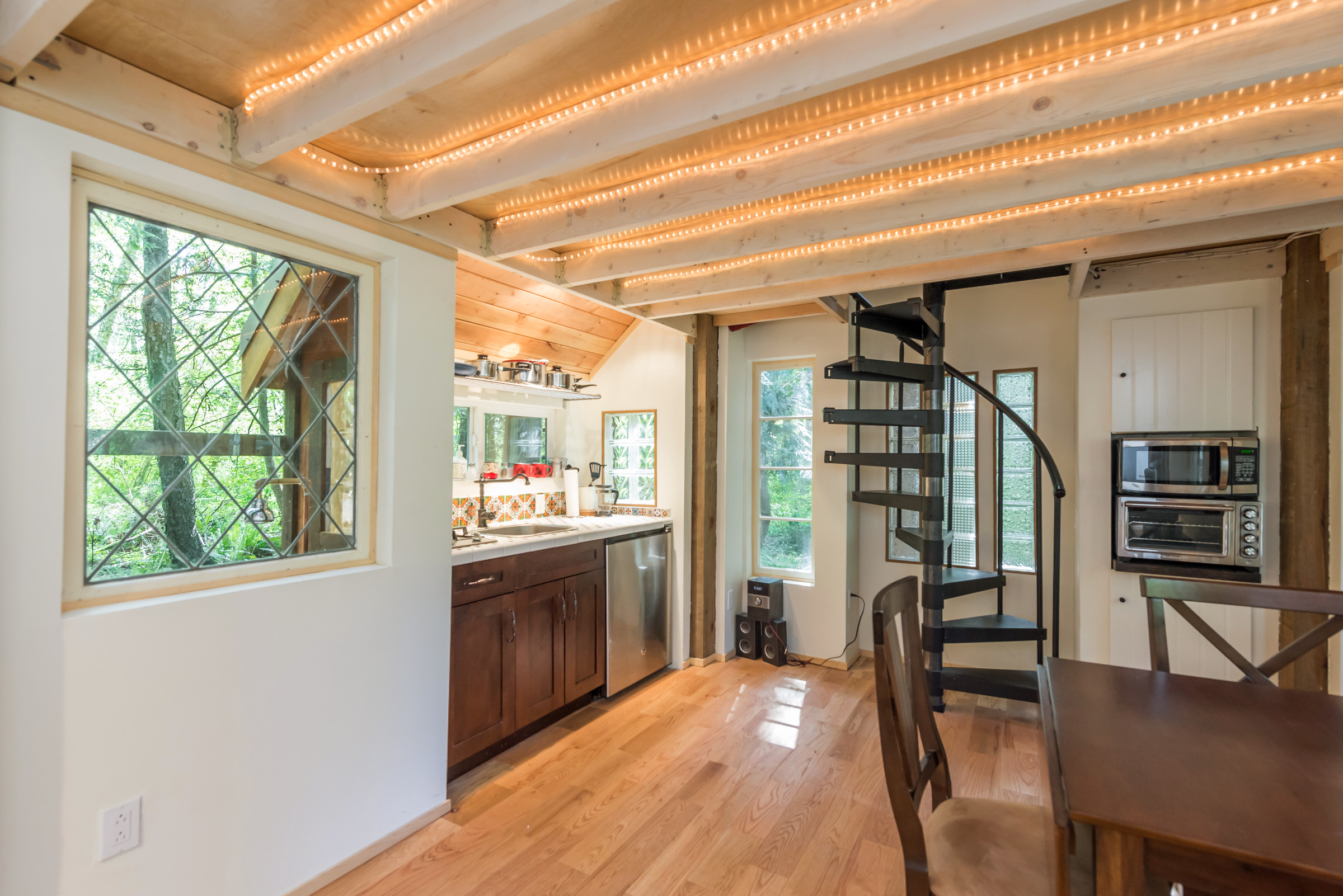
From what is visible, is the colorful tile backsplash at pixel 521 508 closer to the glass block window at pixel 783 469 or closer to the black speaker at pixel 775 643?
the glass block window at pixel 783 469

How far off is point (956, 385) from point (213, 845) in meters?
4.03

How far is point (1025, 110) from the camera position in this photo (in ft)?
4.74

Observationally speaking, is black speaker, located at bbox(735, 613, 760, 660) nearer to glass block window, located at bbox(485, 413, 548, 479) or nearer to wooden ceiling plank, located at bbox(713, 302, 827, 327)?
glass block window, located at bbox(485, 413, 548, 479)

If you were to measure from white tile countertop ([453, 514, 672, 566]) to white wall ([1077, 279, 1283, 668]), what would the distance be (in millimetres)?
2332

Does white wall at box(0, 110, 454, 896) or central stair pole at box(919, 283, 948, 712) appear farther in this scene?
central stair pole at box(919, 283, 948, 712)

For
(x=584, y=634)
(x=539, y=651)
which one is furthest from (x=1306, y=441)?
(x=539, y=651)

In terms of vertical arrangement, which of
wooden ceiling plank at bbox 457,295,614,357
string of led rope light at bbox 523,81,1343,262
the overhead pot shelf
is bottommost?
the overhead pot shelf

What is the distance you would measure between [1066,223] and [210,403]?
2.84 metres

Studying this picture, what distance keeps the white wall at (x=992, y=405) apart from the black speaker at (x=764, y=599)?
0.59m

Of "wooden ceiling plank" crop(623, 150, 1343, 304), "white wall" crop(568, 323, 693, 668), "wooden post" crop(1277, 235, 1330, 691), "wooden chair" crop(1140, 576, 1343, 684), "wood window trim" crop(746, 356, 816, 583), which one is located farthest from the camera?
"wood window trim" crop(746, 356, 816, 583)

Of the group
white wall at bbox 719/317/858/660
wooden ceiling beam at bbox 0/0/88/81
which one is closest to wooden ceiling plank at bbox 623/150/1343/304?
white wall at bbox 719/317/858/660

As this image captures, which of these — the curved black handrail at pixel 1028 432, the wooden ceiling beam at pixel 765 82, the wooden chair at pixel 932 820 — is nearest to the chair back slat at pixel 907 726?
the wooden chair at pixel 932 820

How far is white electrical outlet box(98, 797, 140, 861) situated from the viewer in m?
1.49

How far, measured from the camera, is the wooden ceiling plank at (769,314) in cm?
367
